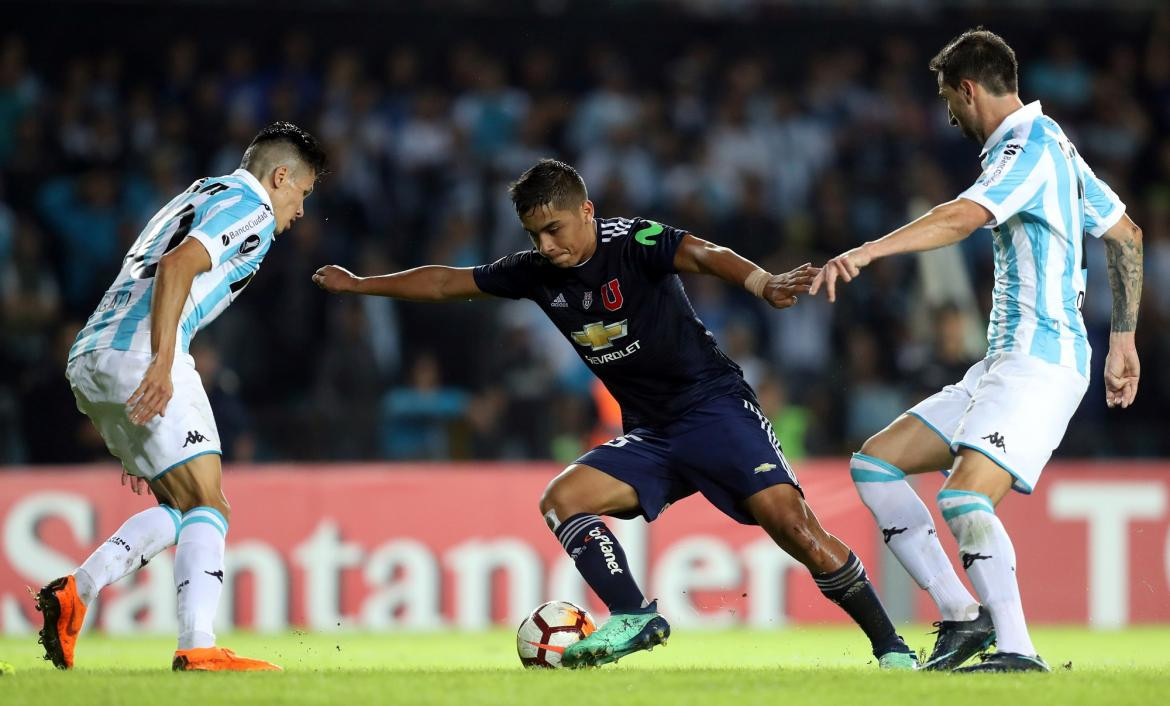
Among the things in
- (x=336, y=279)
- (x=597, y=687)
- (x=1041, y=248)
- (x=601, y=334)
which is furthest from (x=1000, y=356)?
(x=336, y=279)

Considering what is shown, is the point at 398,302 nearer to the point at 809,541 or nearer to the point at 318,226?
the point at 318,226

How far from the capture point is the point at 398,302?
12.7 metres

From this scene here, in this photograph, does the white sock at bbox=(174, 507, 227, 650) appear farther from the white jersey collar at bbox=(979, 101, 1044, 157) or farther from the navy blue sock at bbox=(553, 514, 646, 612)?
the white jersey collar at bbox=(979, 101, 1044, 157)

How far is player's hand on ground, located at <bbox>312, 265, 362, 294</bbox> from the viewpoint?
7.00 m

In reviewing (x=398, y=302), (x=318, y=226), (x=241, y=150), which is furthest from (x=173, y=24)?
(x=398, y=302)

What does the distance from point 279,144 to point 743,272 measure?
205cm

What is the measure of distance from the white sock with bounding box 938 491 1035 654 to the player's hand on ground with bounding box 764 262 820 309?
0.93 m

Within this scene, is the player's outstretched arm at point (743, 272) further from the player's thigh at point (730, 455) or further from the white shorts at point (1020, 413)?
the white shorts at point (1020, 413)

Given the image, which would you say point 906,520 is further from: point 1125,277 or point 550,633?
point 550,633

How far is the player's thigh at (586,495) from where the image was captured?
653cm

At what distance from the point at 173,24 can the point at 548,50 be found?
11.6 feet

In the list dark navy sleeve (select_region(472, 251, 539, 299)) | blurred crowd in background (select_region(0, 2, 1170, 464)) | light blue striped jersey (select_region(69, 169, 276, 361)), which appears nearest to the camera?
light blue striped jersey (select_region(69, 169, 276, 361))

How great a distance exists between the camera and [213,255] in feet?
20.1

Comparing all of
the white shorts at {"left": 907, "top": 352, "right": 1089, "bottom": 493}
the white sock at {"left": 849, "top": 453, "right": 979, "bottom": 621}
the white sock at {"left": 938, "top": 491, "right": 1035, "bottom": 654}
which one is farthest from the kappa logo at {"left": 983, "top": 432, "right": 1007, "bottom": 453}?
the white sock at {"left": 849, "top": 453, "right": 979, "bottom": 621}
